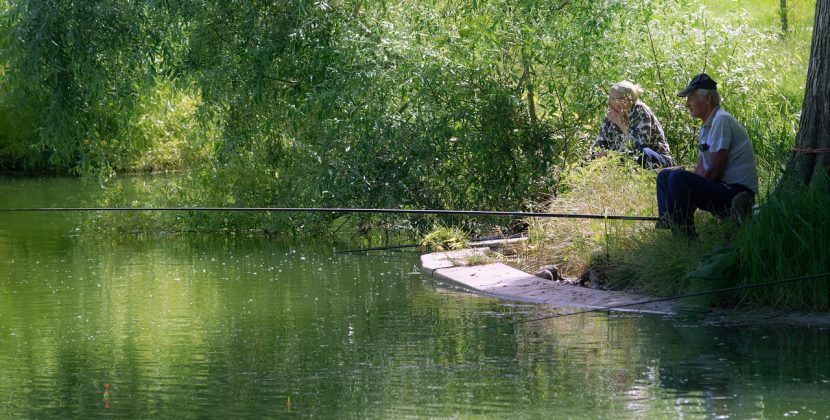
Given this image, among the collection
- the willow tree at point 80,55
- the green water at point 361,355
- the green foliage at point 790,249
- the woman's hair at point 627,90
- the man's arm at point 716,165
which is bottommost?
the green water at point 361,355

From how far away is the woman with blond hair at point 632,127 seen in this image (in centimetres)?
1105

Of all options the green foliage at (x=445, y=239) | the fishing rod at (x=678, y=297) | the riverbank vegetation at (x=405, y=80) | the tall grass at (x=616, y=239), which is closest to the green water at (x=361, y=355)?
the fishing rod at (x=678, y=297)

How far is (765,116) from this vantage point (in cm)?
1273

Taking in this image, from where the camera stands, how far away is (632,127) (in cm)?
1109

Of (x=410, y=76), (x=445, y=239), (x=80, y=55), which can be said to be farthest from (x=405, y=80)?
(x=80, y=55)

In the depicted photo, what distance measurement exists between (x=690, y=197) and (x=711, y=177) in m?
0.27

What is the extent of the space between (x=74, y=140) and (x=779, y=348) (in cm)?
969

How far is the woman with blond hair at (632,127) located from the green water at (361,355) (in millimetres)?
2298

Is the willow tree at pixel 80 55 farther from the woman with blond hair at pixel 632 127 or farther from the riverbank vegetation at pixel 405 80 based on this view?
the woman with blond hair at pixel 632 127

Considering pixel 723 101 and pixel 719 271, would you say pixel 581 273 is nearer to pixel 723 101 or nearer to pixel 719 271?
pixel 719 271

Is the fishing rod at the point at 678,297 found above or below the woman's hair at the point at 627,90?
below

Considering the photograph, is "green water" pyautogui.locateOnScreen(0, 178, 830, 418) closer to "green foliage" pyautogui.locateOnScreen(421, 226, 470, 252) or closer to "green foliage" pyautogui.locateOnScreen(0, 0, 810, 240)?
"green foliage" pyautogui.locateOnScreen(421, 226, 470, 252)

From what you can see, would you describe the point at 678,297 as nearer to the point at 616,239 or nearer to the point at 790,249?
the point at 790,249

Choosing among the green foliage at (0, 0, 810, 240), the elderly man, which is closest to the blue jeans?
the elderly man
